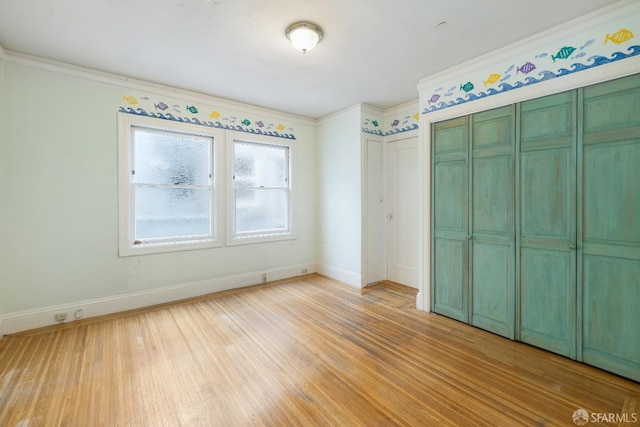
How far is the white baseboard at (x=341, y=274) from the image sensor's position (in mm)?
4277

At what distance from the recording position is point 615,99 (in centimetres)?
207

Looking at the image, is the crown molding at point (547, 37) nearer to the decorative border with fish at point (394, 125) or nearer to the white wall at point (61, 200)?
the decorative border with fish at point (394, 125)

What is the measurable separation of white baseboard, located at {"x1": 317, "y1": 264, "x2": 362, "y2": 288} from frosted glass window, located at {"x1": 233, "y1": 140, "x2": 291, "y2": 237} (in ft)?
3.18

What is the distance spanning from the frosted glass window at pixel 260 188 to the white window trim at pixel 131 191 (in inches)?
10.3

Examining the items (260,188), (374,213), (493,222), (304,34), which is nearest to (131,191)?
(260,188)

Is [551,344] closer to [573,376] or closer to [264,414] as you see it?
[573,376]

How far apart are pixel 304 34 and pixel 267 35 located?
1.22 feet

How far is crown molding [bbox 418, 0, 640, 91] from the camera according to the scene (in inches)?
80.0

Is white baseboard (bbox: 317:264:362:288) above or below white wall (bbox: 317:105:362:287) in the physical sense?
below

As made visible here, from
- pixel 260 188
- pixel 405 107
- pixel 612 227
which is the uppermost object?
pixel 405 107

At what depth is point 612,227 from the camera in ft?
6.88

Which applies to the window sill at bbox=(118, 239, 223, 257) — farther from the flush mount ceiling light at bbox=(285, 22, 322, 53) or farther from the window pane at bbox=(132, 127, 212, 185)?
the flush mount ceiling light at bbox=(285, 22, 322, 53)

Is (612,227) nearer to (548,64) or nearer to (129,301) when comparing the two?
(548,64)
